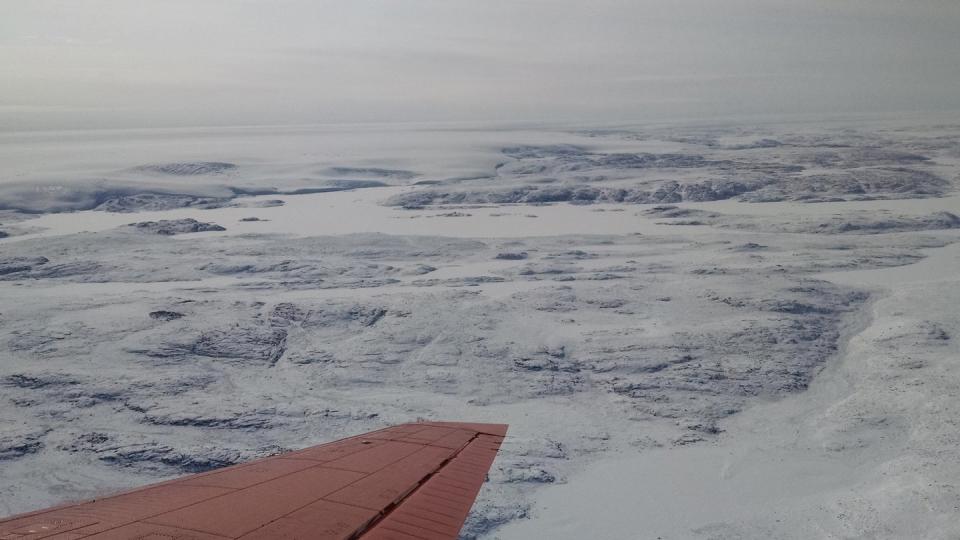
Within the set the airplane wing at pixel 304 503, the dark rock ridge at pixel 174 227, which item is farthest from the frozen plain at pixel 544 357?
the airplane wing at pixel 304 503

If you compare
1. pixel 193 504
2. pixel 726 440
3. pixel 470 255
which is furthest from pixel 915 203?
pixel 193 504

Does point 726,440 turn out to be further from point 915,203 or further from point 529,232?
point 915,203

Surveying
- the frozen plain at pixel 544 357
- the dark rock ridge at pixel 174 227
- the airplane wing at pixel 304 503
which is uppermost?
the airplane wing at pixel 304 503

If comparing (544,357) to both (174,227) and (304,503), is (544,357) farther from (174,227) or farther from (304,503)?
(174,227)

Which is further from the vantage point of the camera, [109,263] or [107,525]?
[109,263]

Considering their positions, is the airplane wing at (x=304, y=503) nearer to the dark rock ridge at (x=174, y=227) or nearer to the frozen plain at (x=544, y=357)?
the frozen plain at (x=544, y=357)
